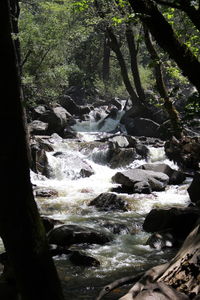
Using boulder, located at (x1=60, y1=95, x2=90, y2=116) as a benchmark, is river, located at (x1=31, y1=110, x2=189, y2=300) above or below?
below

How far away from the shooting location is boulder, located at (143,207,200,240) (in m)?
8.39

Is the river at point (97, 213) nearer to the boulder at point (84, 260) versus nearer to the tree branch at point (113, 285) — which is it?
the boulder at point (84, 260)

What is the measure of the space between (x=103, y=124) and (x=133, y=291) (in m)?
26.6

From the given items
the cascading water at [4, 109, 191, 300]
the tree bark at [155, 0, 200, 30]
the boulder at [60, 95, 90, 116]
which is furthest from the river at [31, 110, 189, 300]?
the boulder at [60, 95, 90, 116]

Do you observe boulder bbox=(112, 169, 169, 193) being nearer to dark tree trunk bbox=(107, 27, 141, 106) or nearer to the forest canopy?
the forest canopy

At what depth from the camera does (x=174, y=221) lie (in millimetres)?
8578

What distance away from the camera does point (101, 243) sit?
8203 mm

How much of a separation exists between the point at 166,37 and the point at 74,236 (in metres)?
5.19

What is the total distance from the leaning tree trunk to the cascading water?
303cm

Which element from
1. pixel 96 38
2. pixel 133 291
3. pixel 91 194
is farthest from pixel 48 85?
pixel 133 291

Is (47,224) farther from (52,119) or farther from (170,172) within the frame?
(52,119)

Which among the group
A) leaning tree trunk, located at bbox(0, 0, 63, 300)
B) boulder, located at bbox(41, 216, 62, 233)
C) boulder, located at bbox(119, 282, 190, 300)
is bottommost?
boulder, located at bbox(41, 216, 62, 233)

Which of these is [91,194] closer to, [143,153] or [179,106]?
[143,153]

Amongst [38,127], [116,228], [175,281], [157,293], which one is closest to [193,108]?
[175,281]
